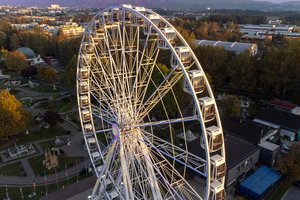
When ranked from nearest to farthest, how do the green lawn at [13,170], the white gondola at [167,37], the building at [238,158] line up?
the white gondola at [167,37]
the building at [238,158]
the green lawn at [13,170]

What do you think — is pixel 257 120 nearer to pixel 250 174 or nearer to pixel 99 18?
pixel 250 174

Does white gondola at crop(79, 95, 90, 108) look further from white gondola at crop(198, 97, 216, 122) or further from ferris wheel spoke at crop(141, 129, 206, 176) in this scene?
white gondola at crop(198, 97, 216, 122)

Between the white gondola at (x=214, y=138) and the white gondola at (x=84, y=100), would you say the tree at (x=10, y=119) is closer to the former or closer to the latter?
the white gondola at (x=84, y=100)

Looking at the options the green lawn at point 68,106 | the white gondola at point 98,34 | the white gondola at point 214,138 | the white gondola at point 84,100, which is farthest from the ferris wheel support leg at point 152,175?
the green lawn at point 68,106

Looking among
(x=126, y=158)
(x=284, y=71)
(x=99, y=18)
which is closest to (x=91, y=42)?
(x=99, y=18)

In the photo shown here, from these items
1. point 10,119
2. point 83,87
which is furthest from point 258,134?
point 10,119

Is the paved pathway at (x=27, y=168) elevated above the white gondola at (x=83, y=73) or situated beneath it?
situated beneath

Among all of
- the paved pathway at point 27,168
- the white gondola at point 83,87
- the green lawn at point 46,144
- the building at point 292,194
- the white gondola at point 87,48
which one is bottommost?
the building at point 292,194
